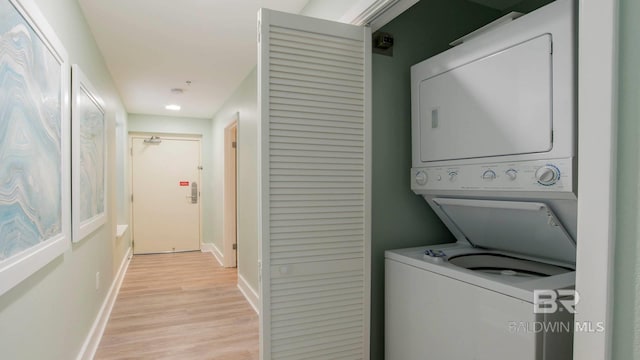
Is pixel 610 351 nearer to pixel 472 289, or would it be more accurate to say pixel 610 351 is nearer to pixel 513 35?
pixel 472 289

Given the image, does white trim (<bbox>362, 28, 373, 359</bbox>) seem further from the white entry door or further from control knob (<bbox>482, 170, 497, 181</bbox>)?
the white entry door

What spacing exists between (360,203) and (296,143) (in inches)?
16.6

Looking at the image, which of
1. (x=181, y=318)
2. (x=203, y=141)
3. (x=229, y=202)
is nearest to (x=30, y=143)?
(x=181, y=318)

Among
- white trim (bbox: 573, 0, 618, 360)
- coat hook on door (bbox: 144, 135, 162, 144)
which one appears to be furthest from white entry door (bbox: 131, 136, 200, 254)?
white trim (bbox: 573, 0, 618, 360)

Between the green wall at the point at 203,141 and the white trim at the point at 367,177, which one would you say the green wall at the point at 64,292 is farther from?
the green wall at the point at 203,141

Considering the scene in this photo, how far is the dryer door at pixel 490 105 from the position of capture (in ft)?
3.84

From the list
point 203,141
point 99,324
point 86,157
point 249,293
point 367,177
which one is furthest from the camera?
point 203,141

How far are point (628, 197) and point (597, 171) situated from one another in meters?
0.07

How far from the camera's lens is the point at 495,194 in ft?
4.55

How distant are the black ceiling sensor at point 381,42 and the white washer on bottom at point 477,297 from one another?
2.84 feet

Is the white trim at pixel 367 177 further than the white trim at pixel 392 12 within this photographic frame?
Yes

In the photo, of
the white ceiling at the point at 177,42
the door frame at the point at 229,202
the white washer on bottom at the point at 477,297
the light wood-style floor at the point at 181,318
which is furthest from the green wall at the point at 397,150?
the door frame at the point at 229,202

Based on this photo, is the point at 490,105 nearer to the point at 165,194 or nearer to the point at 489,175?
the point at 489,175

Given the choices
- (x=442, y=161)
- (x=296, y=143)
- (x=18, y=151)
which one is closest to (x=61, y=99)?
(x=18, y=151)
